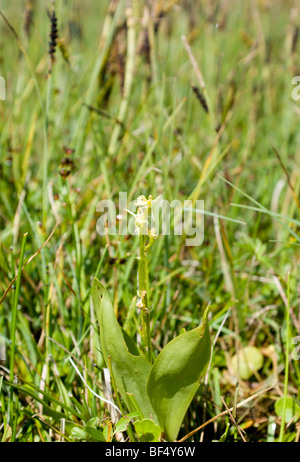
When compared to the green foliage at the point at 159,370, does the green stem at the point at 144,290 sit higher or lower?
higher

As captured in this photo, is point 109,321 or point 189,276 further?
point 189,276

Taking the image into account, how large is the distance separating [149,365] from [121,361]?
4 cm

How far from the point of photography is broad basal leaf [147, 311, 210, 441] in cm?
58

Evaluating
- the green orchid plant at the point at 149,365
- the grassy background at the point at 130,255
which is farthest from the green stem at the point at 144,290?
the grassy background at the point at 130,255

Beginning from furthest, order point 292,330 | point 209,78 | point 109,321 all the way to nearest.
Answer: point 209,78 < point 292,330 < point 109,321

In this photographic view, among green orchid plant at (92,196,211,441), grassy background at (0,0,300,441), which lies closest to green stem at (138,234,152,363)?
green orchid plant at (92,196,211,441)

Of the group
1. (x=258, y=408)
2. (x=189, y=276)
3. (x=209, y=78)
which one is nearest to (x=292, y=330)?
(x=258, y=408)

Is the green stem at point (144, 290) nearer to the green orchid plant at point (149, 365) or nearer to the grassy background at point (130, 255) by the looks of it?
the green orchid plant at point (149, 365)

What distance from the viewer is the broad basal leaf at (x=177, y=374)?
583mm

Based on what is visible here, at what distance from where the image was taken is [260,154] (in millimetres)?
1707

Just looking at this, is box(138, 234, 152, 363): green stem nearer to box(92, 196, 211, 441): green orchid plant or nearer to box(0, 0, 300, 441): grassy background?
box(92, 196, 211, 441): green orchid plant

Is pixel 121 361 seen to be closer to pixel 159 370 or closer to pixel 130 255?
pixel 159 370
